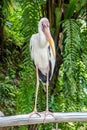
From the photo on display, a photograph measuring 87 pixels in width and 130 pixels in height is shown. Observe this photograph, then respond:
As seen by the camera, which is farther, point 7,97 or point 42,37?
point 7,97

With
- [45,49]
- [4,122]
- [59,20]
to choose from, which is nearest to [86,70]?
[59,20]

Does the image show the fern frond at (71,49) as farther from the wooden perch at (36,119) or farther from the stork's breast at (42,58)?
the wooden perch at (36,119)

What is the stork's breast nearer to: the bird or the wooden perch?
the bird

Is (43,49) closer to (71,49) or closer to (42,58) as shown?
(42,58)

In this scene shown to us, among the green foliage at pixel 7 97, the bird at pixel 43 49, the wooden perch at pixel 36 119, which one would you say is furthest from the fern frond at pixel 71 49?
the green foliage at pixel 7 97

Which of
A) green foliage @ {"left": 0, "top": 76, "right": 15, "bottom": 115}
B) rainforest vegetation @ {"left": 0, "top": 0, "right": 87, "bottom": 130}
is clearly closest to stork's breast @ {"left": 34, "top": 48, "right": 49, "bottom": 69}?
rainforest vegetation @ {"left": 0, "top": 0, "right": 87, "bottom": 130}

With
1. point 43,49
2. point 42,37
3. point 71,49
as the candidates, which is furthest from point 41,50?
point 71,49

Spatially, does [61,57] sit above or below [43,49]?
below

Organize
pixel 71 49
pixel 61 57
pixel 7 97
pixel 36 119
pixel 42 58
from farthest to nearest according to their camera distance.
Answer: pixel 7 97 < pixel 61 57 < pixel 71 49 < pixel 42 58 < pixel 36 119

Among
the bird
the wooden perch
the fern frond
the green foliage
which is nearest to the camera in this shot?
the wooden perch

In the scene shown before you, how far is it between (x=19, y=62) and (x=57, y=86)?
1367 mm

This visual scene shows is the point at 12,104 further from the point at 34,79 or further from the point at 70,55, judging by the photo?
the point at 70,55

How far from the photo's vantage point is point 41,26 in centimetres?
223

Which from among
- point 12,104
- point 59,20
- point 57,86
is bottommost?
point 12,104
